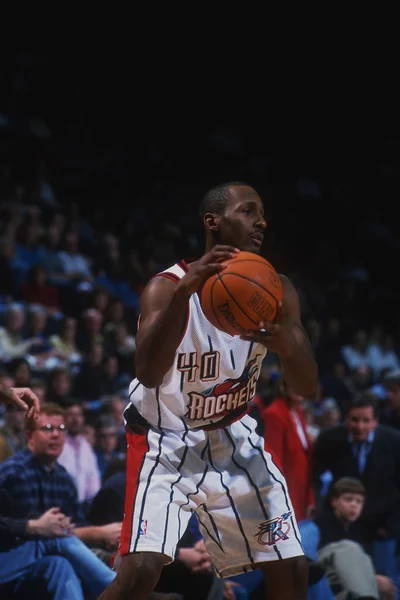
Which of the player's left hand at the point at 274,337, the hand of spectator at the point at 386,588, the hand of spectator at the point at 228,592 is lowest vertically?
the hand of spectator at the point at 228,592

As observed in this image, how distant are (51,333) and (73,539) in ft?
17.4

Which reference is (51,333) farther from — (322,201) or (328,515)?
(322,201)

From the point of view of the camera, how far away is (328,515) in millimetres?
5914

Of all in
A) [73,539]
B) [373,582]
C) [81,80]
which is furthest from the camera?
[81,80]

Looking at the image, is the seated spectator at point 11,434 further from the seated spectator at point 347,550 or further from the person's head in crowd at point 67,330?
the seated spectator at point 347,550

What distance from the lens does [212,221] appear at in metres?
3.55

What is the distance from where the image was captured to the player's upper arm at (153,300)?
327 centimetres

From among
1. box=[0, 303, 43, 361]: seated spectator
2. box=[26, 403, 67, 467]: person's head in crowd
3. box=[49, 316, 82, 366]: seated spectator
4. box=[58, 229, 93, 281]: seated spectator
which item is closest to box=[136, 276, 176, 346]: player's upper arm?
box=[26, 403, 67, 467]: person's head in crowd

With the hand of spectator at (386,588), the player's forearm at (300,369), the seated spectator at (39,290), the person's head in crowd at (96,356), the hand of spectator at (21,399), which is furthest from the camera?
the seated spectator at (39,290)

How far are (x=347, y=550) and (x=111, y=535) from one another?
134cm

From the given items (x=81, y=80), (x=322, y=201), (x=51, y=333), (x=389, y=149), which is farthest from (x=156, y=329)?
(x=389, y=149)

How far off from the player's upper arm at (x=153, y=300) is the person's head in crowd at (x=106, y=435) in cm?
445

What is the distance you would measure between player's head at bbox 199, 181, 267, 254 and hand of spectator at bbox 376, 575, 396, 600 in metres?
2.89

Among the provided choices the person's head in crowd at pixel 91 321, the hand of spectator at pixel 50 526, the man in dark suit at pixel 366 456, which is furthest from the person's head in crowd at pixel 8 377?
the hand of spectator at pixel 50 526
